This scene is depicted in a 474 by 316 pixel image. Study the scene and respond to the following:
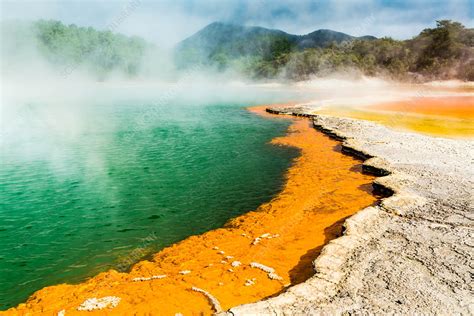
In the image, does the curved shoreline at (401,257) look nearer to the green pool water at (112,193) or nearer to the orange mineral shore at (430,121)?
the green pool water at (112,193)

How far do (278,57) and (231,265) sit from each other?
410 ft

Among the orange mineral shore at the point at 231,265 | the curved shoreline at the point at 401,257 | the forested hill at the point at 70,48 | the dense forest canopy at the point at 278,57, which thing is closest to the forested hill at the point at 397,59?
the dense forest canopy at the point at 278,57

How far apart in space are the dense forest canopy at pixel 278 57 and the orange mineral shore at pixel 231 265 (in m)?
90.4

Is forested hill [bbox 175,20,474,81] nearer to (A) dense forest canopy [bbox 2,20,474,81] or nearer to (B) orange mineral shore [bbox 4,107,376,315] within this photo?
(A) dense forest canopy [bbox 2,20,474,81]

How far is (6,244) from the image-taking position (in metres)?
9.92

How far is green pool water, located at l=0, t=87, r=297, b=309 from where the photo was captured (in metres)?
9.31

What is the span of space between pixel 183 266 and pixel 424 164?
1150 centimetres

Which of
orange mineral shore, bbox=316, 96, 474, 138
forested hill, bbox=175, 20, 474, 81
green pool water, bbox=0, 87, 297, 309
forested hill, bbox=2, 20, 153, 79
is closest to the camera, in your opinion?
green pool water, bbox=0, 87, 297, 309

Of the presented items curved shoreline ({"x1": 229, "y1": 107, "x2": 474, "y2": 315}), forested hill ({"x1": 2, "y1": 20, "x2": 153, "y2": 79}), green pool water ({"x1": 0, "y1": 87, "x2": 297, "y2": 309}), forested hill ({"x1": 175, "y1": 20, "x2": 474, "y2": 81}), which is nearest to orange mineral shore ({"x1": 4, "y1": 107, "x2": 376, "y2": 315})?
green pool water ({"x1": 0, "y1": 87, "x2": 297, "y2": 309})

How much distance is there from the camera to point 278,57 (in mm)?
126625

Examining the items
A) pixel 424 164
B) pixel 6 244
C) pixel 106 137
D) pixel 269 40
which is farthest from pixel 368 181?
pixel 269 40

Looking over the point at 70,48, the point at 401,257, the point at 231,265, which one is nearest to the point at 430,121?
the point at 401,257

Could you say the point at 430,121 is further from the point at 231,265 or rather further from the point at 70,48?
the point at 70,48

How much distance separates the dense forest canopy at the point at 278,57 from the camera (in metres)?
92.1
